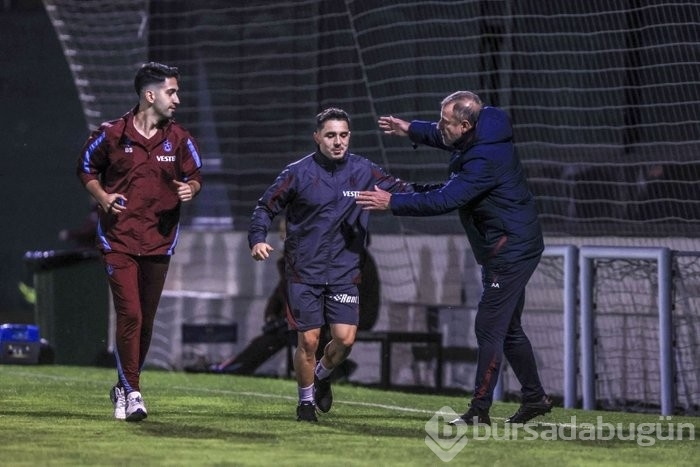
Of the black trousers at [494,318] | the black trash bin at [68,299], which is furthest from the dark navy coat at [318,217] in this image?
the black trash bin at [68,299]

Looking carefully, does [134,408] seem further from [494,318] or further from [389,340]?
[389,340]

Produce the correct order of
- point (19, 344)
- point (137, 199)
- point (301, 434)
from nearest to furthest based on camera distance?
1. point (301, 434)
2. point (137, 199)
3. point (19, 344)

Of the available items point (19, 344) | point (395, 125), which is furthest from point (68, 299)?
point (395, 125)

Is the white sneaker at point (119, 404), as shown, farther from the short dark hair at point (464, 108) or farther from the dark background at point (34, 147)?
the dark background at point (34, 147)

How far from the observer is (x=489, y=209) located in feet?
28.9

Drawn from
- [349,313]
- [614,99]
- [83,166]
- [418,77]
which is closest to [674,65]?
[614,99]

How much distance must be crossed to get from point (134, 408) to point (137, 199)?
3.89 feet

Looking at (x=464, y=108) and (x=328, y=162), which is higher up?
(x=464, y=108)

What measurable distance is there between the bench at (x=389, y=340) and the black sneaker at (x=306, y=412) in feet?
16.2

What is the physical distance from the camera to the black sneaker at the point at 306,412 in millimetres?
9172

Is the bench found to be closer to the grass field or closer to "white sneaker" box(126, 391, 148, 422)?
the grass field

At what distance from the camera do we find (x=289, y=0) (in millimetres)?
15797

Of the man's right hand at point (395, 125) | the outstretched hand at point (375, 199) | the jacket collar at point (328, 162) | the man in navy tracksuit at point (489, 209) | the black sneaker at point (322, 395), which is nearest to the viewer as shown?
the outstretched hand at point (375, 199)

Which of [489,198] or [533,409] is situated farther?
[533,409]
